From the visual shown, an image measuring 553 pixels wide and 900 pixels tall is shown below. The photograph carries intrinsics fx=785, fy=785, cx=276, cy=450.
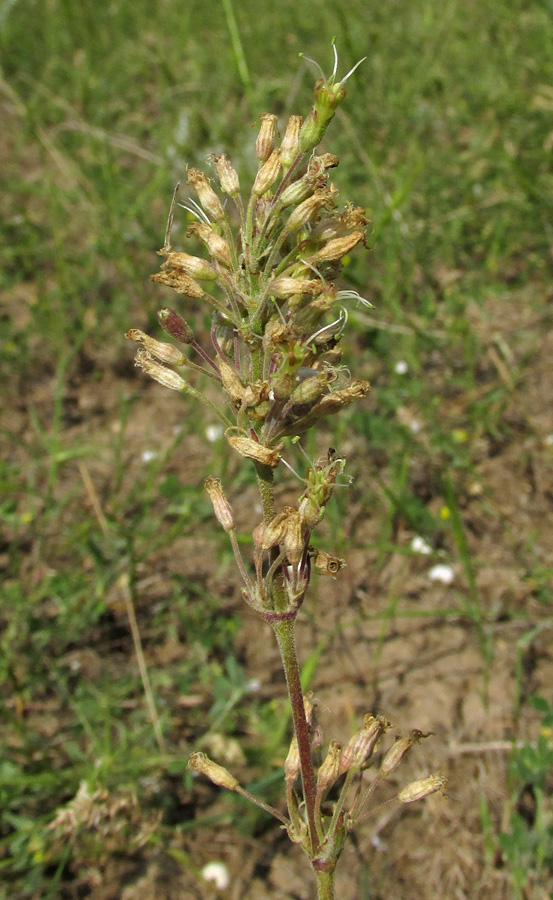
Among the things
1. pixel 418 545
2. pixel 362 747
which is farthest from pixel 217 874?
pixel 418 545

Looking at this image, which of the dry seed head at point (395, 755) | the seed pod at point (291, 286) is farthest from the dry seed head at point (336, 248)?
the dry seed head at point (395, 755)

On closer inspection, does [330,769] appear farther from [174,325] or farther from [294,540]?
[174,325]

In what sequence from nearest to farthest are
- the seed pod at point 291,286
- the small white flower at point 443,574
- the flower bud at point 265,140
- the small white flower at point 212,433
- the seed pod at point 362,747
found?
the seed pod at point 291,286
the flower bud at point 265,140
the seed pod at point 362,747
the small white flower at point 443,574
the small white flower at point 212,433

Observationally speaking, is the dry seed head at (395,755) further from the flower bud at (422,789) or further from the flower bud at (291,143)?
the flower bud at (291,143)

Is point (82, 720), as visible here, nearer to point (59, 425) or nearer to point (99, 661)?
point (99, 661)

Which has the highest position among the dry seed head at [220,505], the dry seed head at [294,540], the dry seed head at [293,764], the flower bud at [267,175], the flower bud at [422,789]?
the flower bud at [267,175]

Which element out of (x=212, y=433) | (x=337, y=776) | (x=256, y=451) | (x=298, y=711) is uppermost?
(x=256, y=451)

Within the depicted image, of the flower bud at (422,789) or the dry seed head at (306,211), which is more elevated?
the dry seed head at (306,211)
